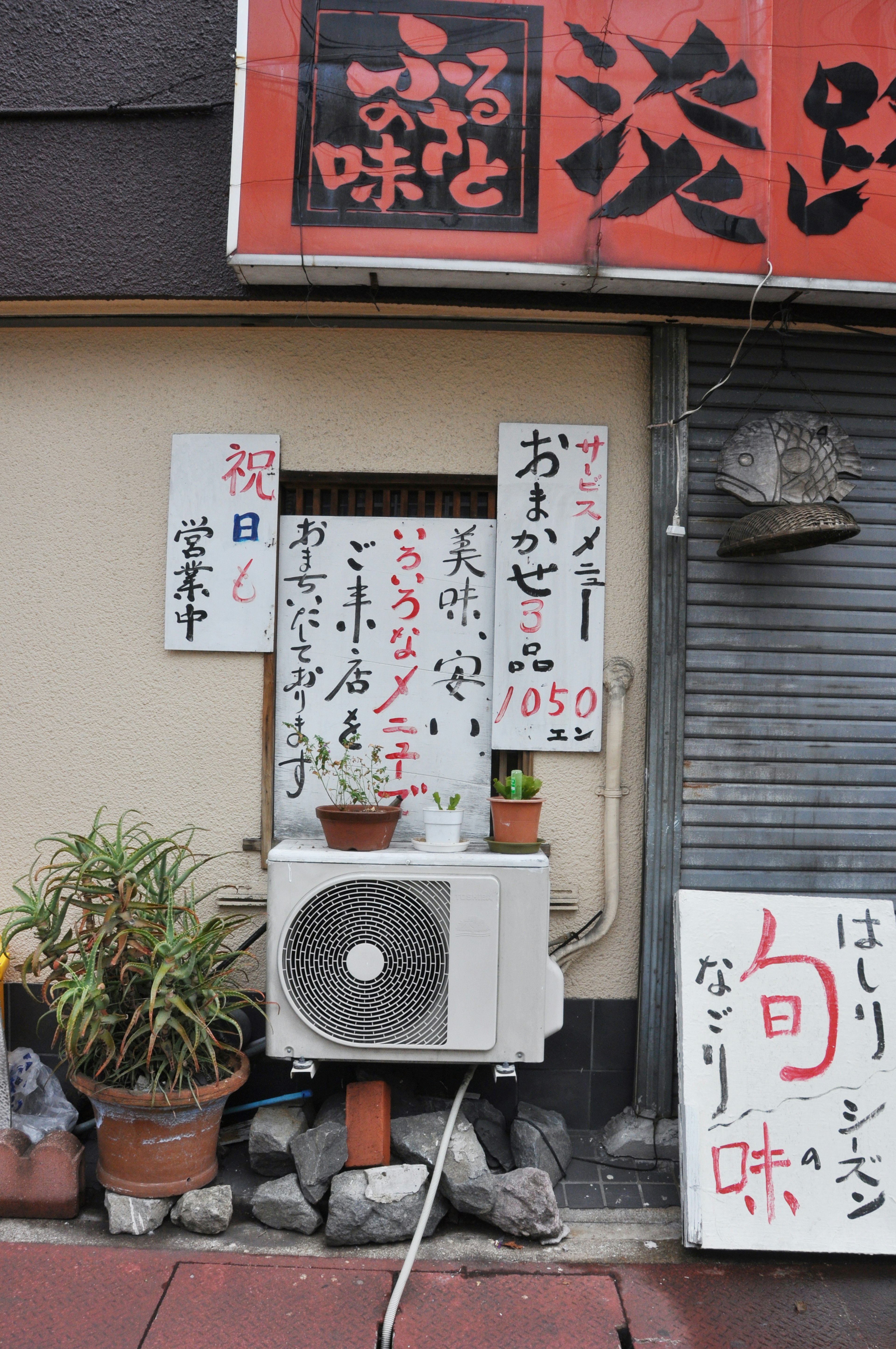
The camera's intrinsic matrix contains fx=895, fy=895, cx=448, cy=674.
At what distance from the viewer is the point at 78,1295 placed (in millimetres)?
3145

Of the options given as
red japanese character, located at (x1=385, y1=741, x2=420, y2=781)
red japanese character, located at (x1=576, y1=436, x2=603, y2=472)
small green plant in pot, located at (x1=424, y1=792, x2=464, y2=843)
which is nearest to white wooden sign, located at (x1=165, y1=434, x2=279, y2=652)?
red japanese character, located at (x1=385, y1=741, x2=420, y2=781)

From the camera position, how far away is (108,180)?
14.0ft

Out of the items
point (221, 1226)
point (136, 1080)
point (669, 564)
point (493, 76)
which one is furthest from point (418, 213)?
point (221, 1226)

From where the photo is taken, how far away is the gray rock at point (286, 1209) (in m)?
3.47

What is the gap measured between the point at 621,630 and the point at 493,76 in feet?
8.15

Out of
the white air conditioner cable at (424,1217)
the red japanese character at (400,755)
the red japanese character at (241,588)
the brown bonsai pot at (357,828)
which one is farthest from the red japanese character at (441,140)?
the white air conditioner cable at (424,1217)

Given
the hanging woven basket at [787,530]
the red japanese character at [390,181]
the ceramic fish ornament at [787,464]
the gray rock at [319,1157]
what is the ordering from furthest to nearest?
Answer: the ceramic fish ornament at [787,464] → the red japanese character at [390,181] → the hanging woven basket at [787,530] → the gray rock at [319,1157]

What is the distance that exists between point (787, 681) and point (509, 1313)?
2850 mm

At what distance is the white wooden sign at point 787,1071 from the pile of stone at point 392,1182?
63cm

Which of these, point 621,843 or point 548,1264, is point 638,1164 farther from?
point 621,843

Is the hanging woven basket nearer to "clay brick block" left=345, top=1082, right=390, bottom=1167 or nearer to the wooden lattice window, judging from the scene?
the wooden lattice window

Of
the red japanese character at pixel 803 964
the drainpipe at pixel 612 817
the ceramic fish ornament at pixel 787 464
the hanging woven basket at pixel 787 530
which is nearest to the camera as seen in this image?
the red japanese character at pixel 803 964

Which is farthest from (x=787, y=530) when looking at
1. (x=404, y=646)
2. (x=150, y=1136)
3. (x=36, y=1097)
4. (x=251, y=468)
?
(x=36, y=1097)

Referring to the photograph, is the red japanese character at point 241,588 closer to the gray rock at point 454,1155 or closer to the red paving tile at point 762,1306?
the gray rock at point 454,1155
